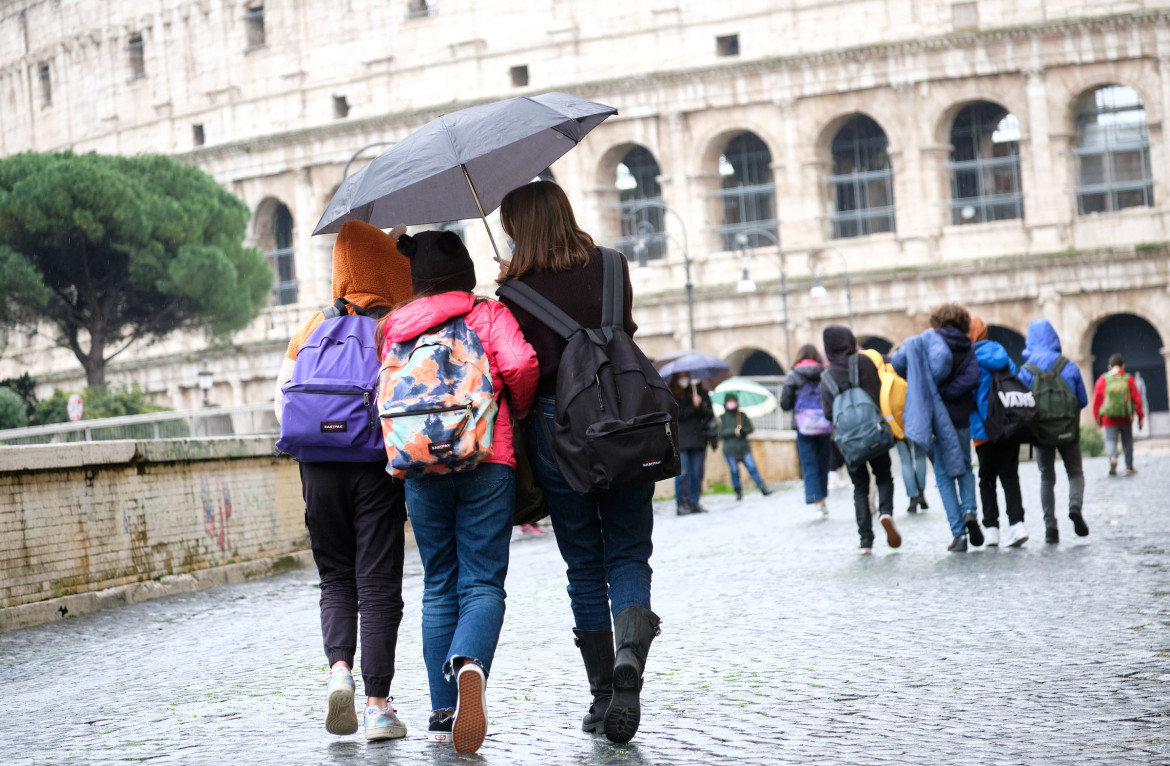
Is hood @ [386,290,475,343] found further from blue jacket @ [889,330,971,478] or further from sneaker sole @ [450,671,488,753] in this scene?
blue jacket @ [889,330,971,478]

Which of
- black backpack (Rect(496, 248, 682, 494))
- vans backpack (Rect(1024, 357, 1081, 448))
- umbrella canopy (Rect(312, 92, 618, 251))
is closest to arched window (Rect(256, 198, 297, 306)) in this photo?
vans backpack (Rect(1024, 357, 1081, 448))

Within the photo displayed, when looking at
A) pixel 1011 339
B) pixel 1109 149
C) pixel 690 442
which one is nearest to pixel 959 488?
pixel 690 442

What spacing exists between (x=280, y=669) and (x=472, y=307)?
2.89 metres

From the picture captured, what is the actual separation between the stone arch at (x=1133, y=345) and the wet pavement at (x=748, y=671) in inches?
1096

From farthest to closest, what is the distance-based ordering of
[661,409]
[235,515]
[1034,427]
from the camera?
[235,515] < [1034,427] < [661,409]

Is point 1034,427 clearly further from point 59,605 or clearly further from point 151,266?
point 151,266

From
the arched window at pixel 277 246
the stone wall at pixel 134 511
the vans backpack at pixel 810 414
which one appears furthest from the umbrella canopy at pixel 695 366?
the arched window at pixel 277 246

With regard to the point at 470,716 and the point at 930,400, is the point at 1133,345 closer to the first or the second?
the point at 930,400

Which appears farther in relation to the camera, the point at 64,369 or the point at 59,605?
the point at 64,369

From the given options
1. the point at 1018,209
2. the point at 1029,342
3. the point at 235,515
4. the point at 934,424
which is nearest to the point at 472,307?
the point at 934,424

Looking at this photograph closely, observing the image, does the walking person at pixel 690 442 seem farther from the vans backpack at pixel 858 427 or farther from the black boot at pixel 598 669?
the black boot at pixel 598 669

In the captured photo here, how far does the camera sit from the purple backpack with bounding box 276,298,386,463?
16.2 feet

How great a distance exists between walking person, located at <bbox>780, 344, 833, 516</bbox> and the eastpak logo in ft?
14.4

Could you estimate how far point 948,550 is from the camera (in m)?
10.5
